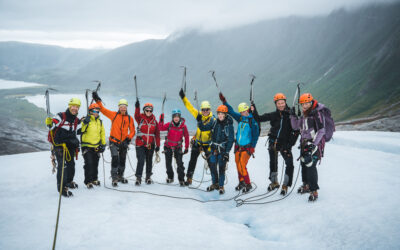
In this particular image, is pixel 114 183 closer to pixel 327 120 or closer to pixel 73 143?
pixel 73 143

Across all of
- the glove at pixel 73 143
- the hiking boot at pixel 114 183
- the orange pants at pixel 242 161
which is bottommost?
the hiking boot at pixel 114 183

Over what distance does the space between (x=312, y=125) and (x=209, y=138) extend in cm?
316

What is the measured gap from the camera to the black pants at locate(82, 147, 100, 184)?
7863 mm

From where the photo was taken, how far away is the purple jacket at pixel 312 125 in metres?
6.52

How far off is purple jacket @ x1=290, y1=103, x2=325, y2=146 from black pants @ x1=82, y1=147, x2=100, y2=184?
579 cm

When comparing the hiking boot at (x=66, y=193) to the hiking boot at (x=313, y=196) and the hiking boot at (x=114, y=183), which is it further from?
the hiking boot at (x=313, y=196)

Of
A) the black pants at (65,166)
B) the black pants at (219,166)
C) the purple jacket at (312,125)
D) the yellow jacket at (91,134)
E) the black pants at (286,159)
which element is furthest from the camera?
the black pants at (219,166)

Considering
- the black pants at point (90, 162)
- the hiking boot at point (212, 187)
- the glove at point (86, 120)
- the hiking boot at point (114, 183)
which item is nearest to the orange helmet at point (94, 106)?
the glove at point (86, 120)

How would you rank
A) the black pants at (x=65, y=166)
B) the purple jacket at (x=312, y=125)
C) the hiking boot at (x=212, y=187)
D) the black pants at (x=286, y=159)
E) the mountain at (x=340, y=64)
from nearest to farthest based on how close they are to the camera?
the purple jacket at (x=312, y=125) → the black pants at (x=65, y=166) → the black pants at (x=286, y=159) → the hiking boot at (x=212, y=187) → the mountain at (x=340, y=64)

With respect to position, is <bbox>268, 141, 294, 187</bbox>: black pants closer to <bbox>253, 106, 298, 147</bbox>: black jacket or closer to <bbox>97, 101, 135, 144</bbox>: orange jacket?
<bbox>253, 106, 298, 147</bbox>: black jacket

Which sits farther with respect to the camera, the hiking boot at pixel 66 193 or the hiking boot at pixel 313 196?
the hiking boot at pixel 66 193

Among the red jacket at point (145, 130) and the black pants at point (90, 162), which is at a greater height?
the red jacket at point (145, 130)

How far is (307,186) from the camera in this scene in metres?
7.40

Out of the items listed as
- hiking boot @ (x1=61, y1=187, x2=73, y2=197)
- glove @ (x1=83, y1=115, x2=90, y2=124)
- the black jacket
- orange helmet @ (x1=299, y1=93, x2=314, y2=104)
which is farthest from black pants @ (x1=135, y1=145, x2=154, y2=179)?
orange helmet @ (x1=299, y1=93, x2=314, y2=104)
